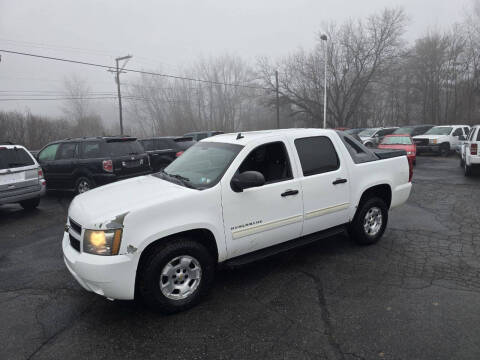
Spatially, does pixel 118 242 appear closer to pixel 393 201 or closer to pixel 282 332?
pixel 282 332

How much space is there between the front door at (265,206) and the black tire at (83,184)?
6288mm

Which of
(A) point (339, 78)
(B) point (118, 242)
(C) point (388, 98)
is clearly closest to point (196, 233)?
(B) point (118, 242)

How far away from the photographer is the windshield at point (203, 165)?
352 cm

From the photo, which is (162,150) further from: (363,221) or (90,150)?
(363,221)

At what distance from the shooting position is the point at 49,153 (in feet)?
30.7

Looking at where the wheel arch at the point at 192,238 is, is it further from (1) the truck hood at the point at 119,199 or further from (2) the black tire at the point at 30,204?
(2) the black tire at the point at 30,204

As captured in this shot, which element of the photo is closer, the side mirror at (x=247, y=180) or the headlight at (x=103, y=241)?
the headlight at (x=103, y=241)

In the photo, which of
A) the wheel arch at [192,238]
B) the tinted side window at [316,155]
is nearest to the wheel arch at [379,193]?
the tinted side window at [316,155]

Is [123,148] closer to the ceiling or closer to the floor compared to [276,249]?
closer to the ceiling

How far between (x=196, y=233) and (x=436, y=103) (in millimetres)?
40580

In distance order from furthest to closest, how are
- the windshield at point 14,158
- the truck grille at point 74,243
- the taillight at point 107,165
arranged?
the taillight at point 107,165
the windshield at point 14,158
the truck grille at point 74,243

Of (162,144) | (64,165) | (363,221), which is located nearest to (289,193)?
(363,221)

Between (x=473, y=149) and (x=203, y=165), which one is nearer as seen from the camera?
(x=203, y=165)

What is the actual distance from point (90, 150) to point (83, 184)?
37.1 inches
